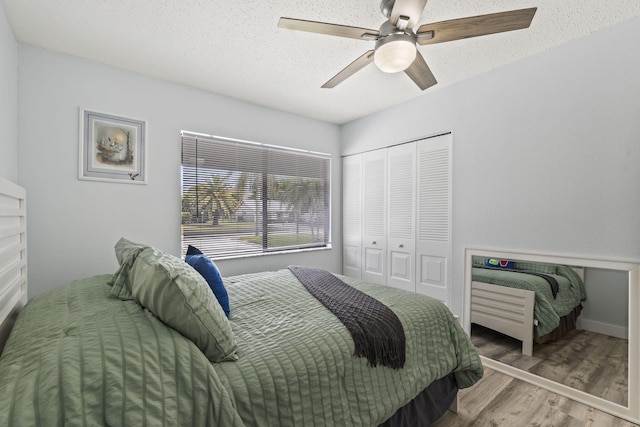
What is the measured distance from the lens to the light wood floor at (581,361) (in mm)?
1857

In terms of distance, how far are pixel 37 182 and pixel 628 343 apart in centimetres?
422

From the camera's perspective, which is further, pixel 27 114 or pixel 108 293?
pixel 27 114

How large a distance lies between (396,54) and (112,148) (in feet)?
7.71

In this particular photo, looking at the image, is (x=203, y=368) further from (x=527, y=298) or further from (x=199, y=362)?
(x=527, y=298)

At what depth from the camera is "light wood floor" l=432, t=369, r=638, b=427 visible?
1.70 meters

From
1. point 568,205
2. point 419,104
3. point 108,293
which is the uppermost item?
point 419,104

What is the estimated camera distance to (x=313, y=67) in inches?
96.0

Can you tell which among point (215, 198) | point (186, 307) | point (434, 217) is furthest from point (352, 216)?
point (186, 307)

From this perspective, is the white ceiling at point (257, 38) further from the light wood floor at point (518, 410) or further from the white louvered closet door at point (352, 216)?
the light wood floor at point (518, 410)

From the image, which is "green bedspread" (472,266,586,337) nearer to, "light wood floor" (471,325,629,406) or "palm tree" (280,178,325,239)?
"light wood floor" (471,325,629,406)

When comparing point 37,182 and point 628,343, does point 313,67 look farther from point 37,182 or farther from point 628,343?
point 628,343

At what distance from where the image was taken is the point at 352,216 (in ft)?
12.8

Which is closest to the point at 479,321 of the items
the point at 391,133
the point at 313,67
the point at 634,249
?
the point at 634,249

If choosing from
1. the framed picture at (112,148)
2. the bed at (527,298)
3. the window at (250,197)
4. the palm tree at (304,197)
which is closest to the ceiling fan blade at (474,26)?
Answer: the bed at (527,298)
